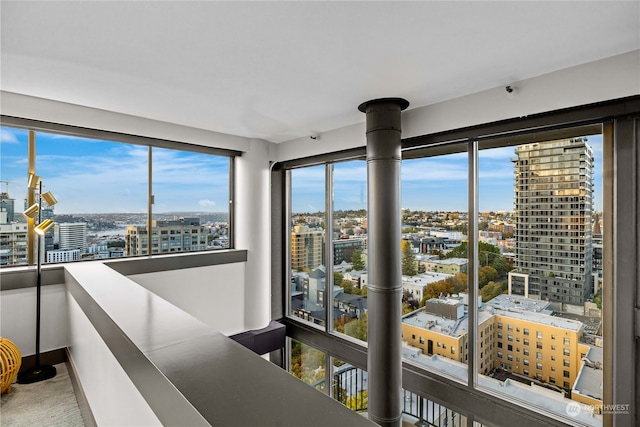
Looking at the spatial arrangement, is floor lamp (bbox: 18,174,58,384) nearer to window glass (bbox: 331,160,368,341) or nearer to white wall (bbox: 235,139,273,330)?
white wall (bbox: 235,139,273,330)

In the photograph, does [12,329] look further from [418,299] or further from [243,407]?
[418,299]

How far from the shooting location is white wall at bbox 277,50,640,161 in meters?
2.09

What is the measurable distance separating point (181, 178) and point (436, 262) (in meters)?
2.91

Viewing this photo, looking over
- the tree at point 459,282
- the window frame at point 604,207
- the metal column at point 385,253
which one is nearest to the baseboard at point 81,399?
the metal column at point 385,253

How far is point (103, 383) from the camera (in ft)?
5.25

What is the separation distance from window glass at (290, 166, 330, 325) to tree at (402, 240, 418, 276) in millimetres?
1158

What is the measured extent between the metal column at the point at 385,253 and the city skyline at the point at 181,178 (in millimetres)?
541

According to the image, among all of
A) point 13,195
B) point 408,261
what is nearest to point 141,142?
point 13,195

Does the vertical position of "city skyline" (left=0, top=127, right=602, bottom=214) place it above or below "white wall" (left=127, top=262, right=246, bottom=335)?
above

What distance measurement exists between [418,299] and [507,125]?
1700 millimetres

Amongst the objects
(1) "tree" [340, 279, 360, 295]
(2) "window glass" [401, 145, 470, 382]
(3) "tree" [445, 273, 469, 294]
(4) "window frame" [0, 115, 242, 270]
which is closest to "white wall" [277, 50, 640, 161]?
(2) "window glass" [401, 145, 470, 382]

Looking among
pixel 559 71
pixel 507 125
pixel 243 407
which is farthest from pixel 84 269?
pixel 559 71

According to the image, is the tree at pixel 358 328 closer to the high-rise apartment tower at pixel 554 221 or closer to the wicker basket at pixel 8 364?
the high-rise apartment tower at pixel 554 221

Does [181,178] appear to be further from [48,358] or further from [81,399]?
[81,399]
